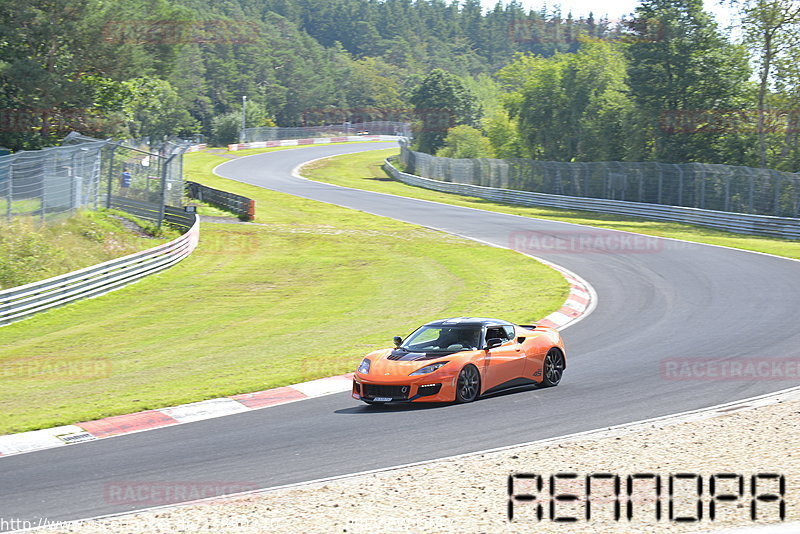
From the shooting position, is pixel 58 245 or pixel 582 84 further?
pixel 582 84

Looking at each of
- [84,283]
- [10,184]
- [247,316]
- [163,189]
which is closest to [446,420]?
[247,316]

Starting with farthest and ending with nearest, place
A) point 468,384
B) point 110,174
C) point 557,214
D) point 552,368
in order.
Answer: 1. point 557,214
2. point 110,174
3. point 552,368
4. point 468,384

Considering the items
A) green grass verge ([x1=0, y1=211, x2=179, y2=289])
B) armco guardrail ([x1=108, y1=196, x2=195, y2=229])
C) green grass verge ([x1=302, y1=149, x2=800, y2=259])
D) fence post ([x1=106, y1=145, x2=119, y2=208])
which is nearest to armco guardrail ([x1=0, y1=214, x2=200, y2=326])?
green grass verge ([x1=0, y1=211, x2=179, y2=289])

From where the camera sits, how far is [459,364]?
39.8 ft

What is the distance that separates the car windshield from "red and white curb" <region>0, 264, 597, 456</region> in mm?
1487

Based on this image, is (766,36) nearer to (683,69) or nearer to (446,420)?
(683,69)

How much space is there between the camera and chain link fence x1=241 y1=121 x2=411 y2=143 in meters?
113

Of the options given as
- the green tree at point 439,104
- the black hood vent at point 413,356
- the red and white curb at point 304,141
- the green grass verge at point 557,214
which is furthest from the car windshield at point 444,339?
the red and white curb at point 304,141

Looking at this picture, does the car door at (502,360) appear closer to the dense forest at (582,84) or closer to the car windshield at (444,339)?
the car windshield at (444,339)

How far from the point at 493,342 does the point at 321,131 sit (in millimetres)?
122545

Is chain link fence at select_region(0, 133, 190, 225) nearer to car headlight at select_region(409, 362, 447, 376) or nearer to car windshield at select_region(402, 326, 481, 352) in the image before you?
car windshield at select_region(402, 326, 481, 352)

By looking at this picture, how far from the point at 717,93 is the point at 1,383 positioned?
46.0 meters

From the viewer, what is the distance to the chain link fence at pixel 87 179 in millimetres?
23266

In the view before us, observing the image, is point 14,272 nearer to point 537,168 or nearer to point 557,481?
point 557,481
